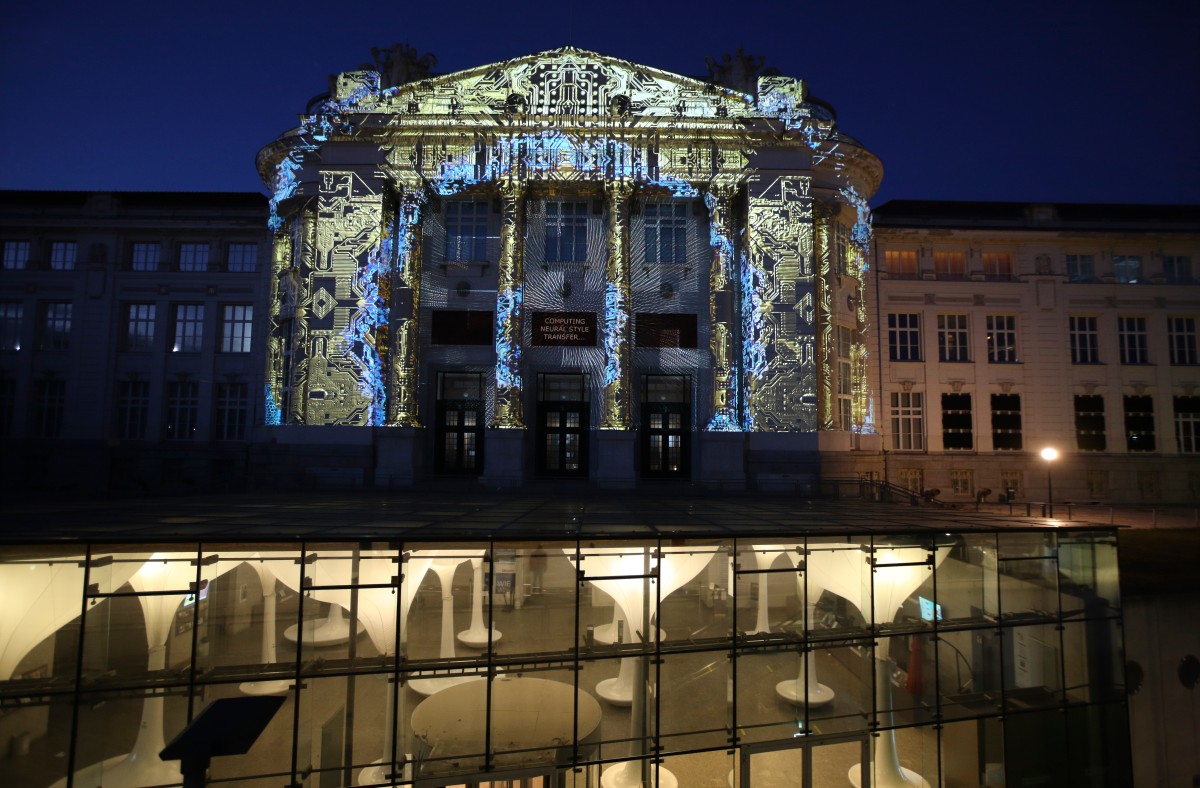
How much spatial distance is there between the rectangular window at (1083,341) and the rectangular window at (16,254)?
5788 cm

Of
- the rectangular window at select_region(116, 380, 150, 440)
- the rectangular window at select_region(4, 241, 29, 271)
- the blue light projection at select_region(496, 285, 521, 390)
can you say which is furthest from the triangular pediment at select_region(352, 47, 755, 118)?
the rectangular window at select_region(4, 241, 29, 271)

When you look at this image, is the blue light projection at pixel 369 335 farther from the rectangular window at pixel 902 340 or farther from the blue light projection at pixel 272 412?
the rectangular window at pixel 902 340

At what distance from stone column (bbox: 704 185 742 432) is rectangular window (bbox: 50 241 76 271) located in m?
34.5

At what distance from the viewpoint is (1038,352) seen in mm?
34250

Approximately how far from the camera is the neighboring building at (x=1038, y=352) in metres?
33.3

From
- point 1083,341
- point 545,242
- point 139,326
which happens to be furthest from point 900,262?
point 139,326

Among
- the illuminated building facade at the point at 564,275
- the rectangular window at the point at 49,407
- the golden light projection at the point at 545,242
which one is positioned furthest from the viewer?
the rectangular window at the point at 49,407

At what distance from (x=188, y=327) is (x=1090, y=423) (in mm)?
49557

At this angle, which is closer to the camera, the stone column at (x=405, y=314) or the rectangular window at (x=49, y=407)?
the stone column at (x=405, y=314)

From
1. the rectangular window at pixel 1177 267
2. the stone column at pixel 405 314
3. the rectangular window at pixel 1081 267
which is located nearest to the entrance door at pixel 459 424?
the stone column at pixel 405 314

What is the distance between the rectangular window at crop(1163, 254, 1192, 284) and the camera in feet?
116

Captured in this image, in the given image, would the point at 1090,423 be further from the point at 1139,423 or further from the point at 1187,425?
the point at 1187,425

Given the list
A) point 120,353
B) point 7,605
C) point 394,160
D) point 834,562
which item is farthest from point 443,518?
point 120,353

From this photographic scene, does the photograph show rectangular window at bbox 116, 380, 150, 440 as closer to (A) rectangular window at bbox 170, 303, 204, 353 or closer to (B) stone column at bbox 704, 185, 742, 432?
(A) rectangular window at bbox 170, 303, 204, 353
